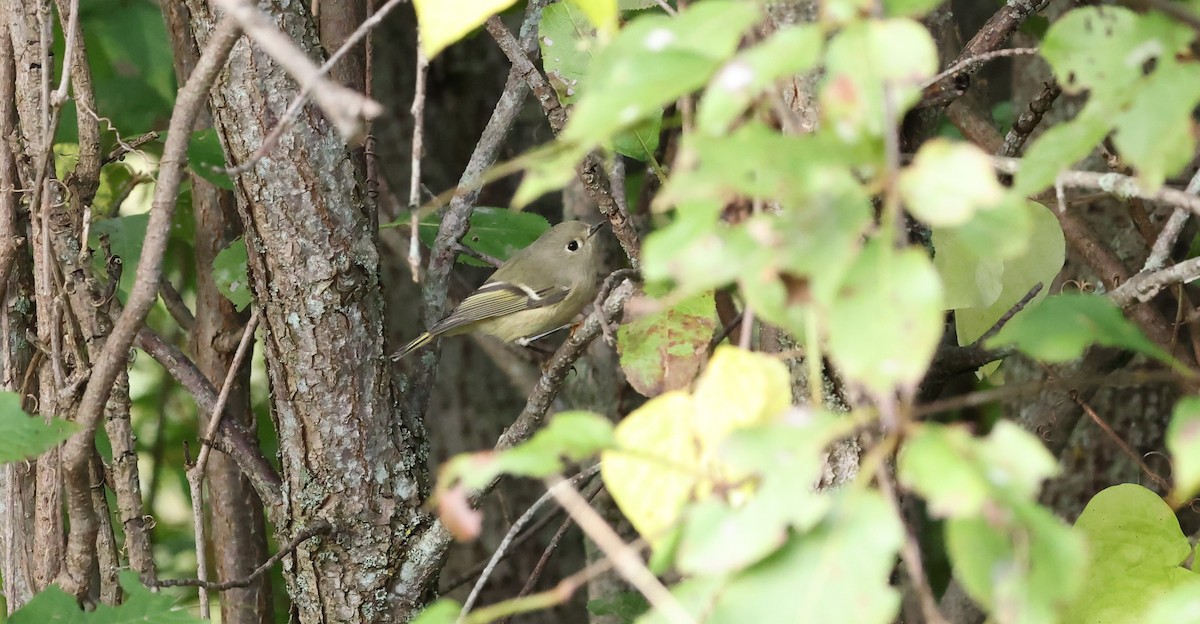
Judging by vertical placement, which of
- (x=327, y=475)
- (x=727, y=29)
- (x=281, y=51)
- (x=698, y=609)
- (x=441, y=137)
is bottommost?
(x=698, y=609)

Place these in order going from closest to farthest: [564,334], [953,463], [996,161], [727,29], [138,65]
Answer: [953,463]
[727,29]
[996,161]
[138,65]
[564,334]

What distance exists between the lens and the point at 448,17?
1.01m

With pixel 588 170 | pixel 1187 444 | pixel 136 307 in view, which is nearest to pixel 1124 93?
pixel 1187 444

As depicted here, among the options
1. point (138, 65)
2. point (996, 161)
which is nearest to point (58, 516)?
point (138, 65)

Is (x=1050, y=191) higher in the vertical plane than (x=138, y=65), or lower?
lower

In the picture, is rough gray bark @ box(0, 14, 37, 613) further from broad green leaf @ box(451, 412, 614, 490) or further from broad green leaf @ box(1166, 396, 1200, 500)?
broad green leaf @ box(1166, 396, 1200, 500)

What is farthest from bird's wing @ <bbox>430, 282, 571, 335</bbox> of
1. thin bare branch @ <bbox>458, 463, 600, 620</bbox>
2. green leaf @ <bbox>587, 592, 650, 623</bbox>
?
thin bare branch @ <bbox>458, 463, 600, 620</bbox>

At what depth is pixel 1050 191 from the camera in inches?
98.1

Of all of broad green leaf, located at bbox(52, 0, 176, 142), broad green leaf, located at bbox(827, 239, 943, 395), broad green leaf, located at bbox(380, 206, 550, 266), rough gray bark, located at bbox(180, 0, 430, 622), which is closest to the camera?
broad green leaf, located at bbox(827, 239, 943, 395)

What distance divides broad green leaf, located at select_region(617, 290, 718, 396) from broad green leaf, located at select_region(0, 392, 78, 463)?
2.93 feet

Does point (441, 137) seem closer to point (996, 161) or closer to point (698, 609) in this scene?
point (996, 161)

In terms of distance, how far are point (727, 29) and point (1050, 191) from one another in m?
1.87

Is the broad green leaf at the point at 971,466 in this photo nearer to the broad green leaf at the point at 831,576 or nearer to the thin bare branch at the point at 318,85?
the broad green leaf at the point at 831,576

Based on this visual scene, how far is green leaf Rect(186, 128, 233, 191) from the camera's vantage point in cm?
237
